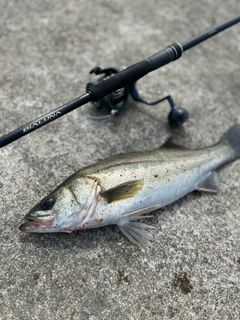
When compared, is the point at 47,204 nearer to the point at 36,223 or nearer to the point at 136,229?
the point at 36,223

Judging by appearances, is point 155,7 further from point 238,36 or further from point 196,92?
point 196,92

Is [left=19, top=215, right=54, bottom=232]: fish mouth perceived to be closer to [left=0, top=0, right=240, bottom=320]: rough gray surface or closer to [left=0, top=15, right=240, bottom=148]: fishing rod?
[left=0, top=0, right=240, bottom=320]: rough gray surface

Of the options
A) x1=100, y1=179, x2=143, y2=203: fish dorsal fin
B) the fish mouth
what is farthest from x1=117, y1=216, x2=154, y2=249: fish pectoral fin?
the fish mouth

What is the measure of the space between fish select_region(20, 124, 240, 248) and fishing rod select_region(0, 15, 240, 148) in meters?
0.44

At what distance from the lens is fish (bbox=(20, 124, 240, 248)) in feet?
7.05

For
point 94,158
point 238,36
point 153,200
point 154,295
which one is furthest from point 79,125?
point 238,36

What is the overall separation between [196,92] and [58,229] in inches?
86.9

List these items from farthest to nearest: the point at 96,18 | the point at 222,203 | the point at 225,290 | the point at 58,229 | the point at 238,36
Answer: the point at 238,36, the point at 96,18, the point at 222,203, the point at 225,290, the point at 58,229

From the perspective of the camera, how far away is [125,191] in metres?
2.28

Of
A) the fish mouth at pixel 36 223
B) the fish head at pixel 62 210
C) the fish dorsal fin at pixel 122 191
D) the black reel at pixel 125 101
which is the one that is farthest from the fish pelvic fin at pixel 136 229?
the black reel at pixel 125 101

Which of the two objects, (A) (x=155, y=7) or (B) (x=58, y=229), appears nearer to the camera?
(B) (x=58, y=229)

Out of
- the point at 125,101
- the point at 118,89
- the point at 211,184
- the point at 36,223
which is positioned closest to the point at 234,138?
the point at 211,184

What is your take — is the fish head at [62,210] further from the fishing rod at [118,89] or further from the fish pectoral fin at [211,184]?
the fish pectoral fin at [211,184]

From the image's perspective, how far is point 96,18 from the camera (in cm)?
385
